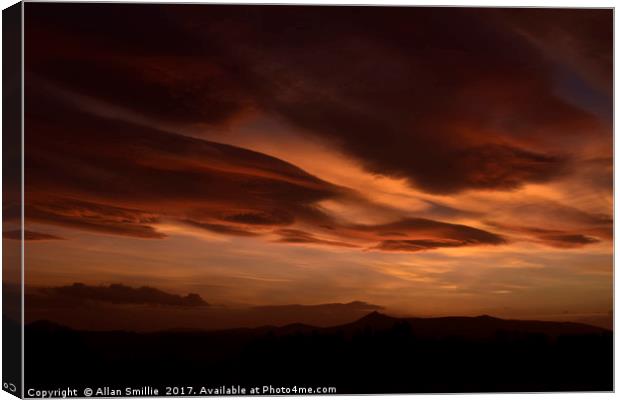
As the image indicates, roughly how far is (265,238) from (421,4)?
2257 millimetres

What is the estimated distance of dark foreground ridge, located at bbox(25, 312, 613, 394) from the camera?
31.9ft

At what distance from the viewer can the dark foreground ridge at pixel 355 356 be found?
971cm

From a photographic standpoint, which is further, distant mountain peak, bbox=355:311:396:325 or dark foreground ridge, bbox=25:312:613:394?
distant mountain peak, bbox=355:311:396:325

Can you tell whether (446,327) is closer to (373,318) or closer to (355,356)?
(373,318)

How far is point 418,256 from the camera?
10.1 metres

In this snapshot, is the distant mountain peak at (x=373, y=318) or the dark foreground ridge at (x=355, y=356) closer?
the dark foreground ridge at (x=355, y=356)

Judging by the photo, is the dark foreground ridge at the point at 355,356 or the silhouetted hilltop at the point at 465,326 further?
the silhouetted hilltop at the point at 465,326

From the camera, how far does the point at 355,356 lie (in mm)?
10039

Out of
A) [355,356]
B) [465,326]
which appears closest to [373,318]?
[355,356]

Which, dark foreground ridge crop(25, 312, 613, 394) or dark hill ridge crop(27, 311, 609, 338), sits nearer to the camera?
dark foreground ridge crop(25, 312, 613, 394)

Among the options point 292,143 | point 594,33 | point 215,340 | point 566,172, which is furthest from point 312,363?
point 594,33

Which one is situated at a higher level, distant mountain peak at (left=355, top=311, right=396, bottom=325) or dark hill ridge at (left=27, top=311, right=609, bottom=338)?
distant mountain peak at (left=355, top=311, right=396, bottom=325)

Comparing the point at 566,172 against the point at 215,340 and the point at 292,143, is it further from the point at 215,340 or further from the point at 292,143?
the point at 215,340

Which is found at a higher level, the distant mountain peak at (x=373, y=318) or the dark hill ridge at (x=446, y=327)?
the distant mountain peak at (x=373, y=318)
